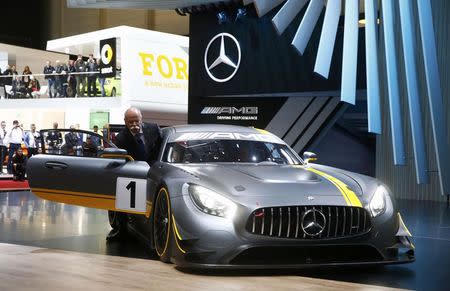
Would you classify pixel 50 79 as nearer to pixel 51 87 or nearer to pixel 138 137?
pixel 51 87

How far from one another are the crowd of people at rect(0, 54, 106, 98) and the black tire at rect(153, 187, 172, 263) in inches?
702

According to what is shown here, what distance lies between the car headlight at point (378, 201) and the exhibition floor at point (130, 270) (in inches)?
18.1

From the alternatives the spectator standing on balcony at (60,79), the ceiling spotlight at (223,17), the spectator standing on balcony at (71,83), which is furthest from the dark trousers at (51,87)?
the ceiling spotlight at (223,17)

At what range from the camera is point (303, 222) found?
174 inches

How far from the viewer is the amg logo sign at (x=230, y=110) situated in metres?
15.6

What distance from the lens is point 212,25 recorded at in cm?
1644

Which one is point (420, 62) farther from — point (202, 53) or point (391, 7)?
point (202, 53)

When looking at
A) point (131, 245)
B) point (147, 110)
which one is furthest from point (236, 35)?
point (131, 245)

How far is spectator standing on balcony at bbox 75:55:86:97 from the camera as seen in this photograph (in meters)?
22.8

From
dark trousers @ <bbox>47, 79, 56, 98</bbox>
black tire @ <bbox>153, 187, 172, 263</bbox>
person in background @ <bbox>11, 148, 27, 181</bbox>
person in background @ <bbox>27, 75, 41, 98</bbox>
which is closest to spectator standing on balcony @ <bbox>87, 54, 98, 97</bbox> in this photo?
dark trousers @ <bbox>47, 79, 56, 98</bbox>

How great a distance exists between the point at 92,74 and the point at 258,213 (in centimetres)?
1941

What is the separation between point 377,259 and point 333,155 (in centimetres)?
978

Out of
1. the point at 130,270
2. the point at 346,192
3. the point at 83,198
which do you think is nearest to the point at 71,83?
the point at 83,198

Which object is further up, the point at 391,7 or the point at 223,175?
the point at 391,7
